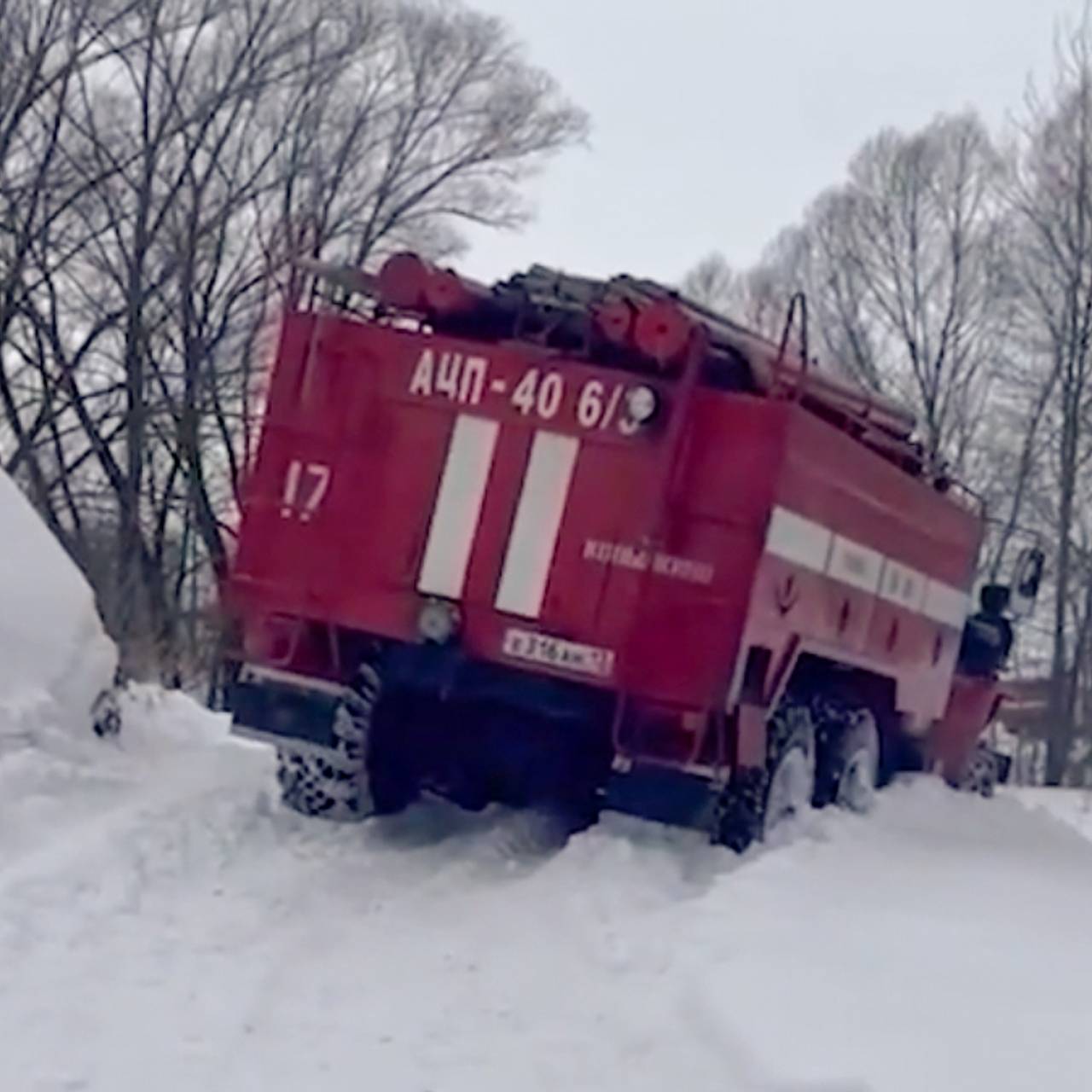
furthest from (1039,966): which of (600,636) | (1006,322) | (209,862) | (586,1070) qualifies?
(1006,322)

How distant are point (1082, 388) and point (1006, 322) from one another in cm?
318

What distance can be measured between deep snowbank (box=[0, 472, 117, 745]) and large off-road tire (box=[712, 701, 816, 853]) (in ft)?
10.5

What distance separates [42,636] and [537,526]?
2655 mm

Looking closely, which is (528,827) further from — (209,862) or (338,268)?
(338,268)

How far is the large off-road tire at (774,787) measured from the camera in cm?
922

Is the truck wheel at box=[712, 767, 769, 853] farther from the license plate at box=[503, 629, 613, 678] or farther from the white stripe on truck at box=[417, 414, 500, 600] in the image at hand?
the white stripe on truck at box=[417, 414, 500, 600]

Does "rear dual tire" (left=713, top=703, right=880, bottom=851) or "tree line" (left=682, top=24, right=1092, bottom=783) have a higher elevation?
"tree line" (left=682, top=24, right=1092, bottom=783)

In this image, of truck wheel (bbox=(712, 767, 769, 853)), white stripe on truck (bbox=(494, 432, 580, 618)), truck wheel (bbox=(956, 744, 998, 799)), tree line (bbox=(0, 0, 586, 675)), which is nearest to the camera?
white stripe on truck (bbox=(494, 432, 580, 618))

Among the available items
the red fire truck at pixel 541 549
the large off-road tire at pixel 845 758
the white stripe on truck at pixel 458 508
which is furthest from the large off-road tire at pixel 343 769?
the large off-road tire at pixel 845 758

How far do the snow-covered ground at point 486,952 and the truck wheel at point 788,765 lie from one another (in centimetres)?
18

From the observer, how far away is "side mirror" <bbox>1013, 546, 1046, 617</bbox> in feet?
46.6

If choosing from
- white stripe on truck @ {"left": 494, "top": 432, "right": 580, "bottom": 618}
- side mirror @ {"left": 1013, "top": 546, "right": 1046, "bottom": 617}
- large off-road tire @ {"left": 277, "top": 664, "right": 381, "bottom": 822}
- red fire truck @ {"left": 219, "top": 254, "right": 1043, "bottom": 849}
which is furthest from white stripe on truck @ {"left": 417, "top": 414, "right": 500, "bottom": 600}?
side mirror @ {"left": 1013, "top": 546, "right": 1046, "bottom": 617}

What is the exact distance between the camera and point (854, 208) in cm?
3862

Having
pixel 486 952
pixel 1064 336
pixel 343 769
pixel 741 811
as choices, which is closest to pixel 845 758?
pixel 741 811
